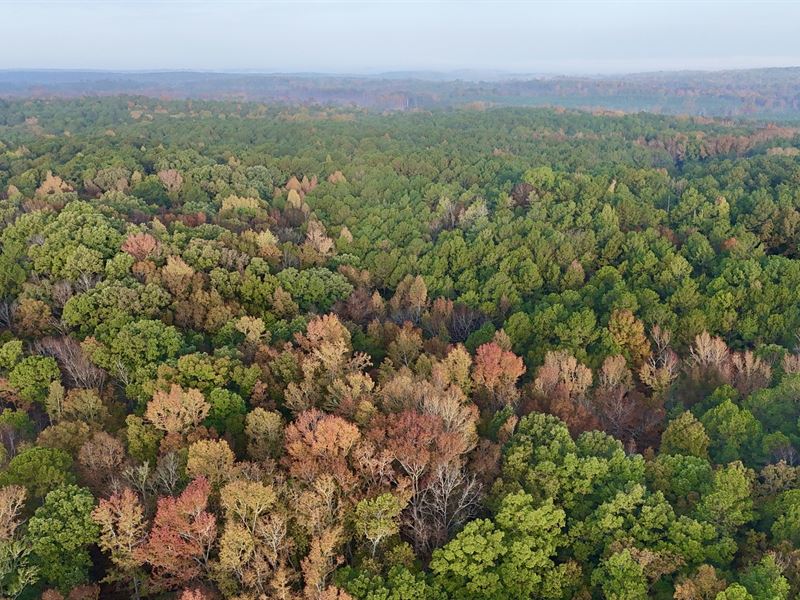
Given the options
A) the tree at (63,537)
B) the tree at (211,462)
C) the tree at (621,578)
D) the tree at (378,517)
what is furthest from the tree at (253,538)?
the tree at (621,578)

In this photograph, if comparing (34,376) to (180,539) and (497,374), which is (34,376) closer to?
(180,539)

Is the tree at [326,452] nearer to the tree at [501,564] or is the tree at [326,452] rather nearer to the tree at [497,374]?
the tree at [501,564]

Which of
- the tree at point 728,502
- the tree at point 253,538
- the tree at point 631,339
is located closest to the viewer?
the tree at point 253,538

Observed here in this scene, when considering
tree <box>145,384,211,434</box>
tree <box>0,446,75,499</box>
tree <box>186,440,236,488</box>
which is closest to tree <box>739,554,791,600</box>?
tree <box>186,440,236,488</box>

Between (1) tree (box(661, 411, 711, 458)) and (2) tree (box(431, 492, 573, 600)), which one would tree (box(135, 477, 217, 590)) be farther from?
(1) tree (box(661, 411, 711, 458))

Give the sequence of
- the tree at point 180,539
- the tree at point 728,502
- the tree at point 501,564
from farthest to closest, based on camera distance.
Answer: the tree at point 728,502, the tree at point 501,564, the tree at point 180,539

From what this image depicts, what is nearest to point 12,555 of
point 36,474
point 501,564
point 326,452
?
point 36,474
